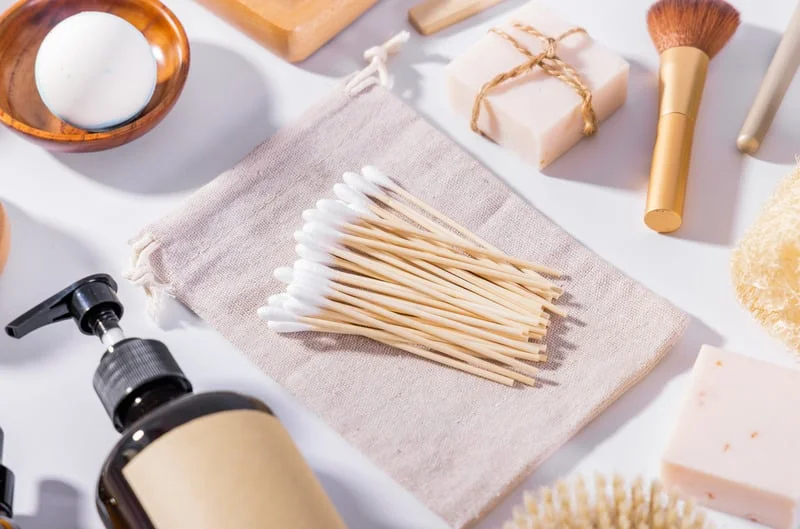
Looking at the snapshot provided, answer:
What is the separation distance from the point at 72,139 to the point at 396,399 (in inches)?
12.2

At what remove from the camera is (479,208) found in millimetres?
759

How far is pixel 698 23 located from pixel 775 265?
23 cm

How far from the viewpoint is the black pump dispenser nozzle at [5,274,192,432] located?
23.9 inches

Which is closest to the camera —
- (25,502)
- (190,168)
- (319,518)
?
(319,518)

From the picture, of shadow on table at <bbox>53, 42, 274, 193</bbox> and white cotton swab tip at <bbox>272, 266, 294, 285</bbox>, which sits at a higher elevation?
shadow on table at <bbox>53, 42, 274, 193</bbox>

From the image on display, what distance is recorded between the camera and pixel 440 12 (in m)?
0.86

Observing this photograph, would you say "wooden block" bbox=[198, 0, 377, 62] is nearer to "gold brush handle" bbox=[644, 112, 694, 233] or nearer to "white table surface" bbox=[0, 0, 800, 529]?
"white table surface" bbox=[0, 0, 800, 529]

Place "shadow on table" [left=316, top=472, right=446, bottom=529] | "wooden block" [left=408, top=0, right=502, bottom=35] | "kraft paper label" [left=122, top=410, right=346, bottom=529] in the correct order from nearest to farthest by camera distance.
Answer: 1. "kraft paper label" [left=122, top=410, right=346, bottom=529]
2. "shadow on table" [left=316, top=472, right=446, bottom=529]
3. "wooden block" [left=408, top=0, right=502, bottom=35]

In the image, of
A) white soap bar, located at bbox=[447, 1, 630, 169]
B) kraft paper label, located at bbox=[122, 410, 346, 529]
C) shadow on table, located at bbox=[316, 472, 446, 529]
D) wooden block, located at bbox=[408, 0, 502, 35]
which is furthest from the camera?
wooden block, located at bbox=[408, 0, 502, 35]

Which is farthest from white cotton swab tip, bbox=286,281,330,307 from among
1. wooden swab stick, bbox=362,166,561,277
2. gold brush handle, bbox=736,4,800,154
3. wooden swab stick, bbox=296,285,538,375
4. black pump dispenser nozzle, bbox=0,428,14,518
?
gold brush handle, bbox=736,4,800,154

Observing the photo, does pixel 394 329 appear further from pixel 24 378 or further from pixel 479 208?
pixel 24 378

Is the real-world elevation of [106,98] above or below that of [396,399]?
above

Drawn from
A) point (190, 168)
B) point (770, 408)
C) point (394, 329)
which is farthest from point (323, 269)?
point (770, 408)

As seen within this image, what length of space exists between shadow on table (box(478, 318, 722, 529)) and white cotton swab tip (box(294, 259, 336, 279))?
19 cm
